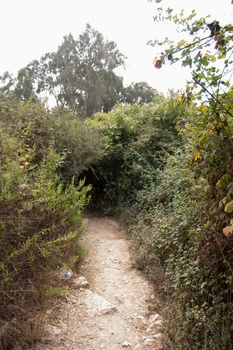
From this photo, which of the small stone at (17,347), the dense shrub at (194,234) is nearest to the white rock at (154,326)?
the dense shrub at (194,234)

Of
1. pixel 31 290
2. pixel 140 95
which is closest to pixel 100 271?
pixel 31 290

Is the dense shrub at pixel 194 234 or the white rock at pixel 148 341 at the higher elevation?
the dense shrub at pixel 194 234

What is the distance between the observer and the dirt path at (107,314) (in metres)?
3.69

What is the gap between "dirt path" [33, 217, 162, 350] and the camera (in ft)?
12.1

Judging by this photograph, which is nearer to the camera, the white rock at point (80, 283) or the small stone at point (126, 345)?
the small stone at point (126, 345)

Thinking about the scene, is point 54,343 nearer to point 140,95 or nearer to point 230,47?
point 230,47

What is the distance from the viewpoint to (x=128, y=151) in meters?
10.4

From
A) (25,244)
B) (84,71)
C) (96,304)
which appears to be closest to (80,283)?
(96,304)

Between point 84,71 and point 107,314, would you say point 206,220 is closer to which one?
point 107,314

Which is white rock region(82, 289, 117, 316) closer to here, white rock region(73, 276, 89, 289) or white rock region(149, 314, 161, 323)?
white rock region(73, 276, 89, 289)

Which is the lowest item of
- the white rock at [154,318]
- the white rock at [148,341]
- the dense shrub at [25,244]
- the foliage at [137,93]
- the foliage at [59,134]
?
the white rock at [148,341]

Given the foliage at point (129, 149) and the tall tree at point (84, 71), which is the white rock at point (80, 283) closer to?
the foliage at point (129, 149)

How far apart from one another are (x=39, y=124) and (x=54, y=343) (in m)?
5.82

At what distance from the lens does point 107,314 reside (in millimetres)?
4359
